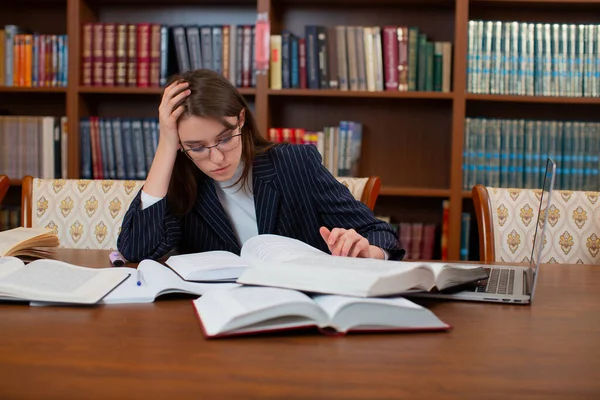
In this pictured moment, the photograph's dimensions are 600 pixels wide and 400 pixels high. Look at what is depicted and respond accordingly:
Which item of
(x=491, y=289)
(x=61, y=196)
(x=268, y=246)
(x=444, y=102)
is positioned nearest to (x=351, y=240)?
(x=268, y=246)

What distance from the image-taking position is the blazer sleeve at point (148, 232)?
1638mm

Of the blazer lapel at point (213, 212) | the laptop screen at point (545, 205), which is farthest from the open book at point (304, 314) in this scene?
the blazer lapel at point (213, 212)

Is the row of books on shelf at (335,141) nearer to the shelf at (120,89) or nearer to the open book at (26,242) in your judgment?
the shelf at (120,89)

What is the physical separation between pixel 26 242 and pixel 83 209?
21.7 inches

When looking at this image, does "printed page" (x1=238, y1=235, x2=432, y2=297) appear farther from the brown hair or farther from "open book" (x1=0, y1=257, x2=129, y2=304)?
the brown hair

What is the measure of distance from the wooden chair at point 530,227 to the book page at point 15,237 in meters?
1.09

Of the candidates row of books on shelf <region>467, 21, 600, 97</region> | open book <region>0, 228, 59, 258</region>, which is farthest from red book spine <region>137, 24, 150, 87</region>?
open book <region>0, 228, 59, 258</region>

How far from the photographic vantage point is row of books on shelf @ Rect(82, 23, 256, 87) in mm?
3066

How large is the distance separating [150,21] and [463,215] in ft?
5.17

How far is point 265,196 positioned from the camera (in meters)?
1.84

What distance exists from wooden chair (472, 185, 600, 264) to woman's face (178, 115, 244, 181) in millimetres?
695

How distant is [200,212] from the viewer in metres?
1.84

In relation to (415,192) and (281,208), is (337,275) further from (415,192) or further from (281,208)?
(415,192)

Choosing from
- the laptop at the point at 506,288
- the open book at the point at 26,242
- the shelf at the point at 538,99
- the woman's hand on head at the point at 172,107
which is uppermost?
the shelf at the point at 538,99
